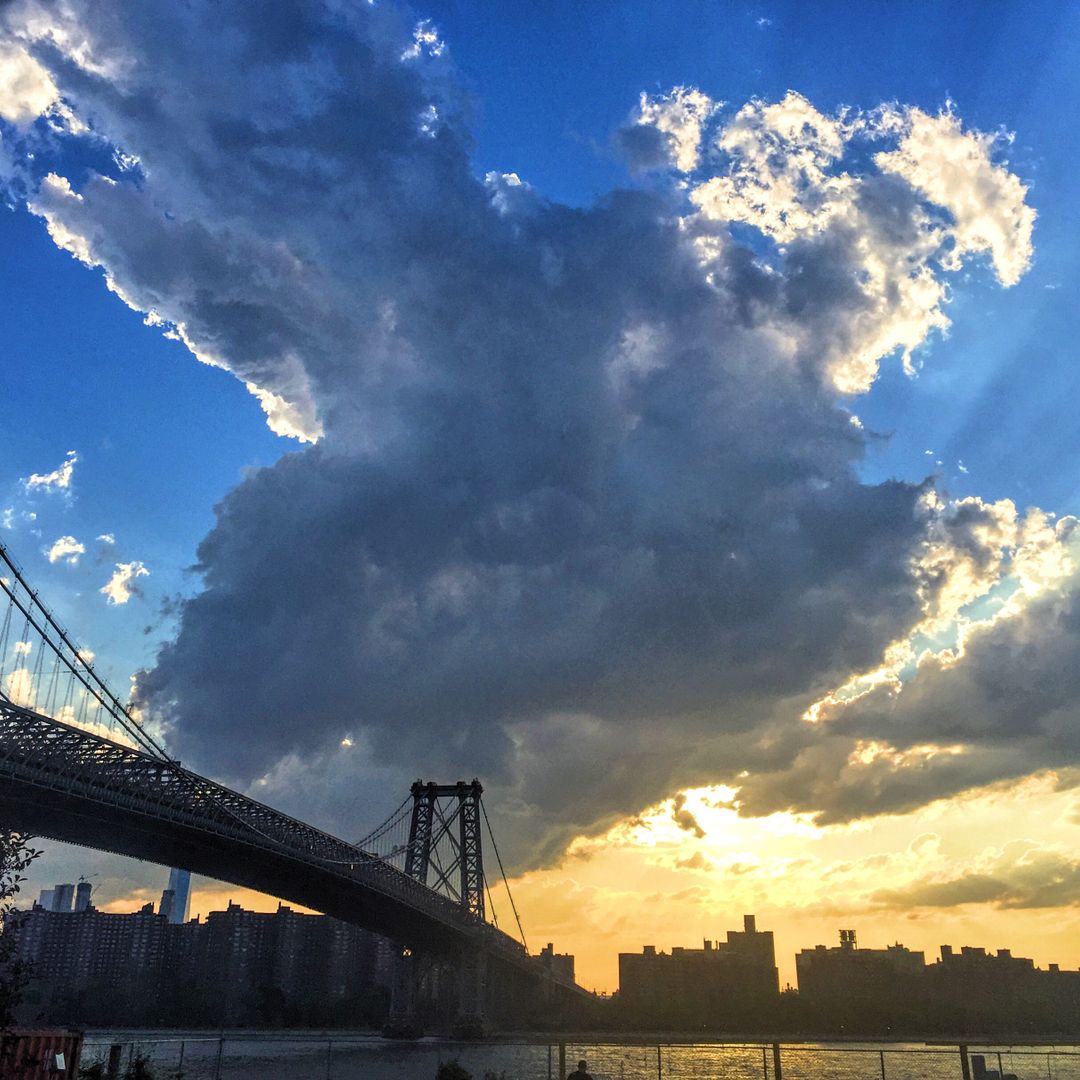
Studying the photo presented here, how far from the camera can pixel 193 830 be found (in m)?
73.1

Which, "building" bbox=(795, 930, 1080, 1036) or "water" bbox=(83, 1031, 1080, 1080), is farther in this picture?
"building" bbox=(795, 930, 1080, 1036)

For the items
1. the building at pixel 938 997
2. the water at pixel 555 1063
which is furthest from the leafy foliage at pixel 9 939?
the building at pixel 938 997

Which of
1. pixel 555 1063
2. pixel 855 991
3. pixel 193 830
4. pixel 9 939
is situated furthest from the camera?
pixel 855 991

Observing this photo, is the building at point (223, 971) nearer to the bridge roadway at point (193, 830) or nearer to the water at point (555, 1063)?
the bridge roadway at point (193, 830)

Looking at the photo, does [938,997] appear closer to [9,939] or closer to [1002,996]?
[1002,996]

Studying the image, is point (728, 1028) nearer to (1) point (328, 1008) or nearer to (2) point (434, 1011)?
(2) point (434, 1011)

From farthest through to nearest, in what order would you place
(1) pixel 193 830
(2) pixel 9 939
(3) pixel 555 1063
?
(1) pixel 193 830, (3) pixel 555 1063, (2) pixel 9 939

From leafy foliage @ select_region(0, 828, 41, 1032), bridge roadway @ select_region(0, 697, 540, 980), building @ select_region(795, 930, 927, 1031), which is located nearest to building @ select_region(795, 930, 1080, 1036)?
building @ select_region(795, 930, 927, 1031)

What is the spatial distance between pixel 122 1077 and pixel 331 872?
6382 cm

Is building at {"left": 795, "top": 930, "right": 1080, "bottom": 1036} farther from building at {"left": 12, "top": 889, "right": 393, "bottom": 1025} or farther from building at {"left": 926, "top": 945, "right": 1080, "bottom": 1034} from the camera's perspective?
building at {"left": 12, "top": 889, "right": 393, "bottom": 1025}

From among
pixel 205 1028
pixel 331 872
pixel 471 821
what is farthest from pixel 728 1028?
pixel 205 1028

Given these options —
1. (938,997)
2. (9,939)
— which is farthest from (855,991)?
(9,939)

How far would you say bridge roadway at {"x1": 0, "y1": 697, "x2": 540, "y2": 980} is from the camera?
6003 centimetres

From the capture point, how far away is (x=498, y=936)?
392 ft
